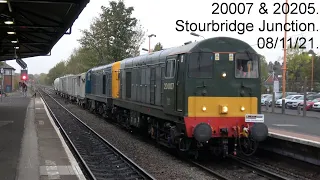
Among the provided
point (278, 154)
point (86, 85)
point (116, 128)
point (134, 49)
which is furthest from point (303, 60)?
point (278, 154)

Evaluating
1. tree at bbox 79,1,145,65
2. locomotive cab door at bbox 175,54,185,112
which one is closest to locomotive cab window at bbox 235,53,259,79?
locomotive cab door at bbox 175,54,185,112

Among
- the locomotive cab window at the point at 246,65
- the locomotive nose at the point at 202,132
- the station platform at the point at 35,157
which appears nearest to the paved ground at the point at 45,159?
the station platform at the point at 35,157

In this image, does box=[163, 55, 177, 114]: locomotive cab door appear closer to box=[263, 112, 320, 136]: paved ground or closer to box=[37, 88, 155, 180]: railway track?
box=[37, 88, 155, 180]: railway track

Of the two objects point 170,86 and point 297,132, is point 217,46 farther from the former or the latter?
point 297,132

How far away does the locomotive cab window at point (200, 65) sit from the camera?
10.6 metres

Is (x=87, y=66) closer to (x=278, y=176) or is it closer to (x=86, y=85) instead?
(x=86, y=85)

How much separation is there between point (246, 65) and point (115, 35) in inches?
1494

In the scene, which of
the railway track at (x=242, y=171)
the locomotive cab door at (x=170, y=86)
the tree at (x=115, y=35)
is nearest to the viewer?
the railway track at (x=242, y=171)

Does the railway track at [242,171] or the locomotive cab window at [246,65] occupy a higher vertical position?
the locomotive cab window at [246,65]

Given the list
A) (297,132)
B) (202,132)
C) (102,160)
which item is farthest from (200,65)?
(297,132)

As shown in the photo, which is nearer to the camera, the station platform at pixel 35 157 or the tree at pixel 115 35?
the station platform at pixel 35 157

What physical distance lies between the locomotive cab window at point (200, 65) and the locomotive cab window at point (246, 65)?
82cm

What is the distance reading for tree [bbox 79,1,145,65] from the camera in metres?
47.0

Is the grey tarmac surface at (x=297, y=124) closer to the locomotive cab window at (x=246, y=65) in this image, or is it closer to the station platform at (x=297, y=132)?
the station platform at (x=297, y=132)
